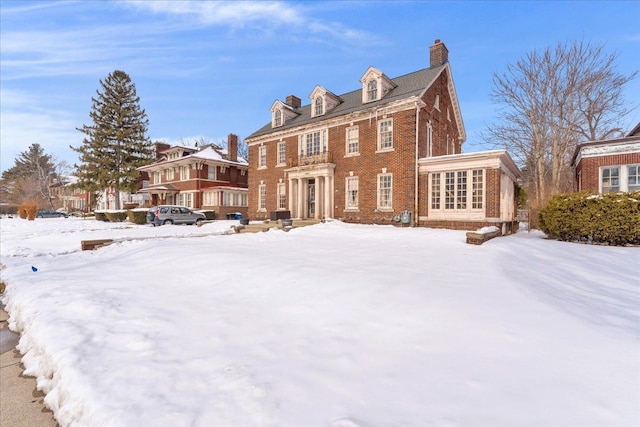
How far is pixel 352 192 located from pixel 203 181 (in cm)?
2070

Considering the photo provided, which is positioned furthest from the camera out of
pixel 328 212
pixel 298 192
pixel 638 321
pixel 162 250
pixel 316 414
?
pixel 298 192

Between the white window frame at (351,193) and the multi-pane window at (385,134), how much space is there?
2.44 m

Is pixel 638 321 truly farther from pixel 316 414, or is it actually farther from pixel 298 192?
pixel 298 192

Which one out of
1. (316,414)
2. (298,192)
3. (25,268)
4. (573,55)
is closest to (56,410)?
(316,414)

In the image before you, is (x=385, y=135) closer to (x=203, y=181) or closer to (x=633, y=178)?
(x=633, y=178)

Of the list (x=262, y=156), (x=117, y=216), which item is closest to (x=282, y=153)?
(x=262, y=156)

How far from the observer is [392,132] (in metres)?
17.0

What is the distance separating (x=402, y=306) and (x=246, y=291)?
9.11 feet

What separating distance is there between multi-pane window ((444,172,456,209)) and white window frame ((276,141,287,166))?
1133 cm

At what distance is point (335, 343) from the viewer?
356cm

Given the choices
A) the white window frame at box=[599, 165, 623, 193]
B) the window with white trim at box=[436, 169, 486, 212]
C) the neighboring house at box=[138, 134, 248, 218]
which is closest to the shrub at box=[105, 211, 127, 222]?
the neighboring house at box=[138, 134, 248, 218]

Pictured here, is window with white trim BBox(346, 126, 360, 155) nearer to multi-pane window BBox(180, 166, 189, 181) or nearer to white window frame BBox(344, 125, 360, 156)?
white window frame BBox(344, 125, 360, 156)

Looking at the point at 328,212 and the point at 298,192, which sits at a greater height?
the point at 298,192

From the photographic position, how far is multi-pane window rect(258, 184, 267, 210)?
76.6 feet
